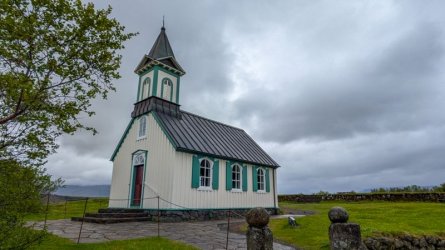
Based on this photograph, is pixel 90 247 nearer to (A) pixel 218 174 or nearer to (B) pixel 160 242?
(B) pixel 160 242

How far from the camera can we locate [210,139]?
17.2 meters

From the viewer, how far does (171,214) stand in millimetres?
13406

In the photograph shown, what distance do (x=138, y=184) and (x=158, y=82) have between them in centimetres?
622

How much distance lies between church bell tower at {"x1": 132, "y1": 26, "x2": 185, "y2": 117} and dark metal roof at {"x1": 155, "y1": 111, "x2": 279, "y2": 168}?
801 millimetres

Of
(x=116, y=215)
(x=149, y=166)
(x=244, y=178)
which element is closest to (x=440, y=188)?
(x=244, y=178)

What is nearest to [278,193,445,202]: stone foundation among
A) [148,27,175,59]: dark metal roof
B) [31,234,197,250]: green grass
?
[148,27,175,59]: dark metal roof

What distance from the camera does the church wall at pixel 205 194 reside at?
45.3 ft

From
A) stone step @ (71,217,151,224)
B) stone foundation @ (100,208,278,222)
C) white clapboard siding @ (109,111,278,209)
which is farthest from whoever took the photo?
white clapboard siding @ (109,111,278,209)

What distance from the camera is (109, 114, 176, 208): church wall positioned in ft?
45.9

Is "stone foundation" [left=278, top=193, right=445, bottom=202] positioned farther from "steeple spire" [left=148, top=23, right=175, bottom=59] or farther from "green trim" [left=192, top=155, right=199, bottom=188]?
"steeple spire" [left=148, top=23, right=175, bottom=59]

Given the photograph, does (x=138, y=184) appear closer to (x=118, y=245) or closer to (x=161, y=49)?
(x=118, y=245)

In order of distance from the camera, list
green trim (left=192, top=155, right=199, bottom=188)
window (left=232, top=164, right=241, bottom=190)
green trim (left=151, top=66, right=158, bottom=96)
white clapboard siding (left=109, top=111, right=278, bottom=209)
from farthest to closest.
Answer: window (left=232, top=164, right=241, bottom=190) < green trim (left=151, top=66, right=158, bottom=96) < green trim (left=192, top=155, right=199, bottom=188) < white clapboard siding (left=109, top=111, right=278, bottom=209)

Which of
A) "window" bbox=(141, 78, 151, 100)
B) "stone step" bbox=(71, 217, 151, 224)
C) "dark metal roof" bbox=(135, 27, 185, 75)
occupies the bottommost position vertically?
"stone step" bbox=(71, 217, 151, 224)

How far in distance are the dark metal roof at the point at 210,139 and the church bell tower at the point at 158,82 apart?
0.80 metres
